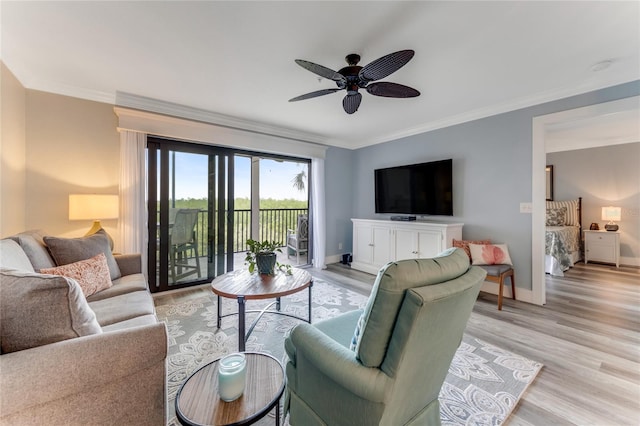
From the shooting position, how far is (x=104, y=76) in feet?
8.39

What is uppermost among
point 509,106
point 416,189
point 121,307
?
point 509,106

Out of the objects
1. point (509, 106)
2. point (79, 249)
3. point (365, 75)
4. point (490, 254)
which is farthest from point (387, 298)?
point (509, 106)

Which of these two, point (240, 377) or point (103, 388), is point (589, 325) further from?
point (103, 388)

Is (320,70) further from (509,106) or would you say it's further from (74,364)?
(509,106)

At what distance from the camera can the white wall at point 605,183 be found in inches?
189

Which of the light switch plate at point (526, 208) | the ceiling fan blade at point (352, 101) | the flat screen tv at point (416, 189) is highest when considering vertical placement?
the ceiling fan blade at point (352, 101)

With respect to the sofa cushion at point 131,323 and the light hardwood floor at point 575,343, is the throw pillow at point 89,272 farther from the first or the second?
the light hardwood floor at point 575,343

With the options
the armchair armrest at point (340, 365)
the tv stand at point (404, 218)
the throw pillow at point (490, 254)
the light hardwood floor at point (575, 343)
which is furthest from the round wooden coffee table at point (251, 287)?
the tv stand at point (404, 218)

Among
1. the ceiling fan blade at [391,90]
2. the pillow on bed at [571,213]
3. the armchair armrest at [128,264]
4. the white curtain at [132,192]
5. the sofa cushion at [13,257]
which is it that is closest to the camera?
the sofa cushion at [13,257]

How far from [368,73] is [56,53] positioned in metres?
2.64

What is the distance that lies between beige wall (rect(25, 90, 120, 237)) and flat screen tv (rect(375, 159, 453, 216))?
3.89 m

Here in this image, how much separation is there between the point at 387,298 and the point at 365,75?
1.78 metres

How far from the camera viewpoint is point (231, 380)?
101 cm

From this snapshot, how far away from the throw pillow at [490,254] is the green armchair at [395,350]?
2.31 m
